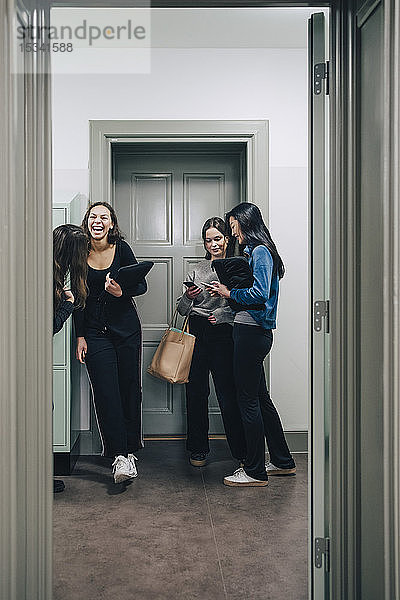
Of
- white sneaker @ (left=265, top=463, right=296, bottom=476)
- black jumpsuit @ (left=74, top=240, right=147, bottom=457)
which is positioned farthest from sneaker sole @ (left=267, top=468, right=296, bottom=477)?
black jumpsuit @ (left=74, top=240, right=147, bottom=457)

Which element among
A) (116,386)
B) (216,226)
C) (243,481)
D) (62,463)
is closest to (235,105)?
(216,226)

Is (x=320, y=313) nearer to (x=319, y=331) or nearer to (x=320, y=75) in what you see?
(x=319, y=331)

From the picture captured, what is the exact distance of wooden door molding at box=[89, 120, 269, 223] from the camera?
423cm

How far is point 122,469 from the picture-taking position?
12.0ft

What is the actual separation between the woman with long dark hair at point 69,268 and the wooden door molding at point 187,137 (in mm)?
431

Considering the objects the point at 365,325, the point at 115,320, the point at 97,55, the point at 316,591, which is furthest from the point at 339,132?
the point at 97,55

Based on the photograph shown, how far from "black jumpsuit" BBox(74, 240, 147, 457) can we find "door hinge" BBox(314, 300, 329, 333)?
1.96 metres

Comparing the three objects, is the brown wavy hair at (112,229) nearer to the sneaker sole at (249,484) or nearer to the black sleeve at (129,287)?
the black sleeve at (129,287)

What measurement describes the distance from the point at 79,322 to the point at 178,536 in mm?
1410

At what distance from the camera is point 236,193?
4711mm

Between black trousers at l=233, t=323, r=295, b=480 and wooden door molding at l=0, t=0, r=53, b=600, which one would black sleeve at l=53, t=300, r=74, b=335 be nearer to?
black trousers at l=233, t=323, r=295, b=480

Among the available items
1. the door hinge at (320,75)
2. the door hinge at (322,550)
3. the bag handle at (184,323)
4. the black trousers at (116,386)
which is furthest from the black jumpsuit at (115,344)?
the door hinge at (320,75)

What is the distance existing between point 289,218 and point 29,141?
257 centimetres

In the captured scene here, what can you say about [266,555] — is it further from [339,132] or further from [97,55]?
[97,55]
